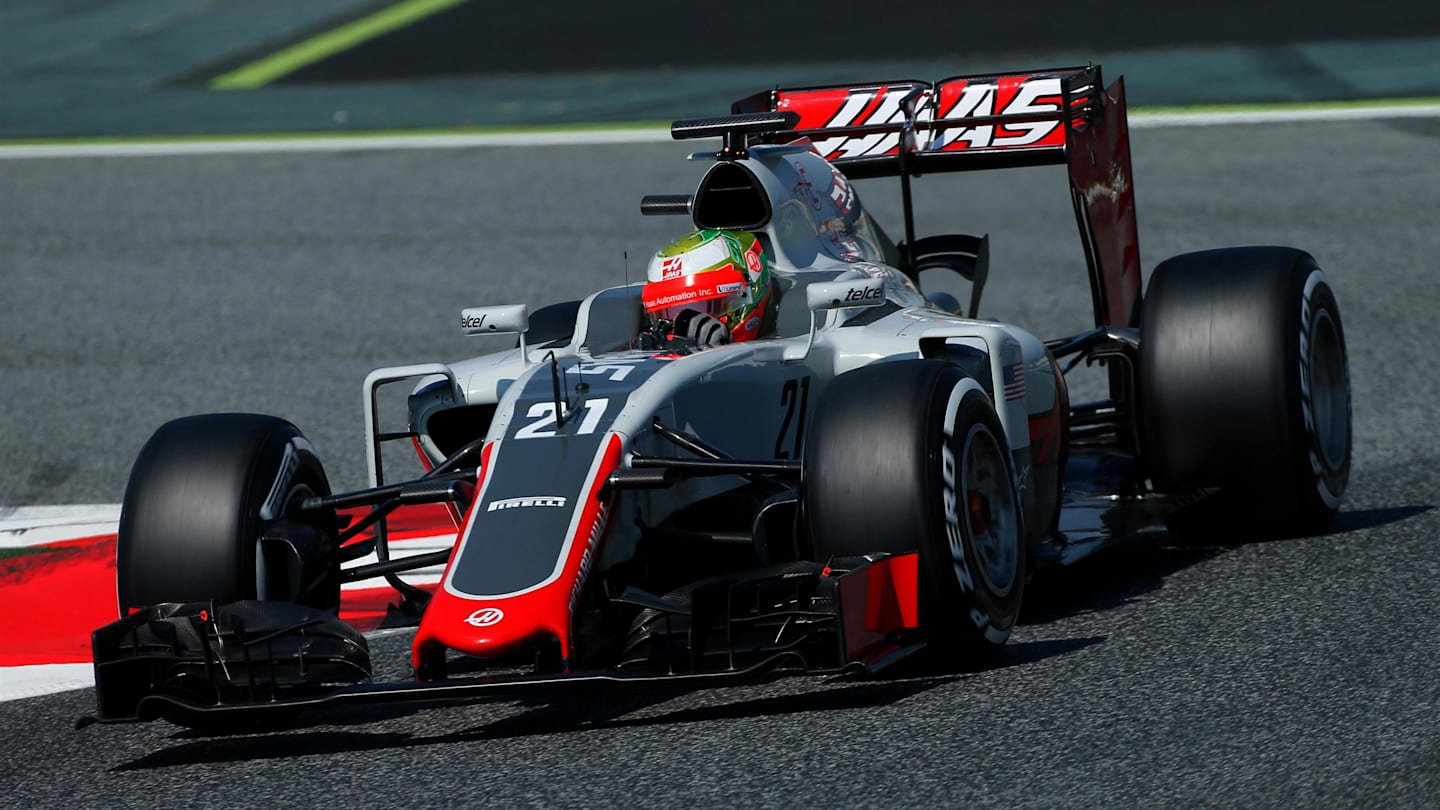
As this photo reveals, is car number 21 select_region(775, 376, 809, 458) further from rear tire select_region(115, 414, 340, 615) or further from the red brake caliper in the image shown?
rear tire select_region(115, 414, 340, 615)

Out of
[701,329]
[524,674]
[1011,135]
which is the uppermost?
[1011,135]

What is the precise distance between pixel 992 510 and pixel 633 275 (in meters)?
8.11

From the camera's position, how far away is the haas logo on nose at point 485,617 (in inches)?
215

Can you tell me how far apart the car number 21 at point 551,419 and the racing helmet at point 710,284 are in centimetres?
95

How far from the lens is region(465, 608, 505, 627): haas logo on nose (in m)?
5.47

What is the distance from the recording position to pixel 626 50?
2112 centimetres

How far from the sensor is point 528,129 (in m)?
18.8

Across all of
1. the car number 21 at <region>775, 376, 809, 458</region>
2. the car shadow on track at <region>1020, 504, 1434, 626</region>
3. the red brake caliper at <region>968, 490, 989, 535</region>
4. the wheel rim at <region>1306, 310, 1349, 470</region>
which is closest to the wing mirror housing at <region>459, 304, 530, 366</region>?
the car number 21 at <region>775, 376, 809, 458</region>

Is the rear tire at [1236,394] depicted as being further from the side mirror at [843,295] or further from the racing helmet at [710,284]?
the racing helmet at [710,284]

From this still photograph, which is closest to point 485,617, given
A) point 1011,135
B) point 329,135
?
point 1011,135

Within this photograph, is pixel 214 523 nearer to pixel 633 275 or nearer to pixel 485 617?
pixel 485 617

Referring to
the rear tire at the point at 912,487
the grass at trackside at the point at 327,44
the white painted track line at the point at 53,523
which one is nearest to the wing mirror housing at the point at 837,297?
the rear tire at the point at 912,487

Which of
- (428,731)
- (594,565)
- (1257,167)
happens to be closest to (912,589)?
(594,565)

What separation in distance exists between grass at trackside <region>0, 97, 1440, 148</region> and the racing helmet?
1098 centimetres
